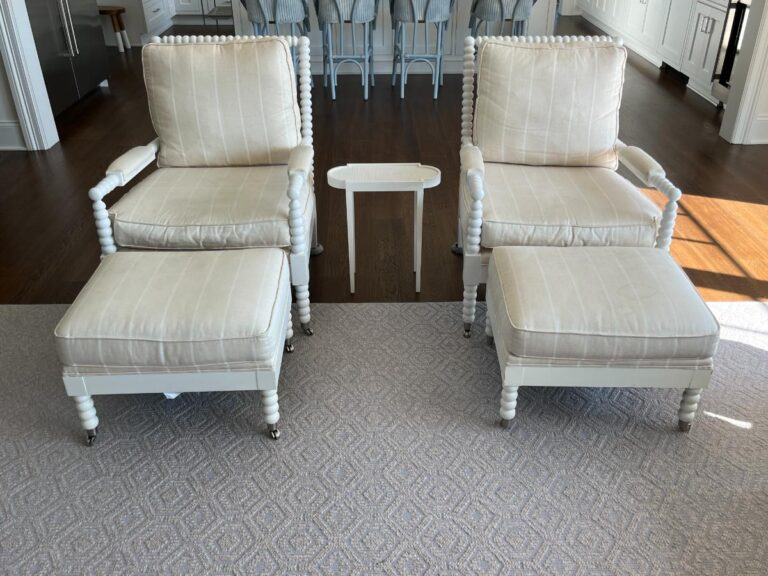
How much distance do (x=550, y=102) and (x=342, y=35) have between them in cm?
333

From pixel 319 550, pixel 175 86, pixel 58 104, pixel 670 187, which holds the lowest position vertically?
pixel 319 550

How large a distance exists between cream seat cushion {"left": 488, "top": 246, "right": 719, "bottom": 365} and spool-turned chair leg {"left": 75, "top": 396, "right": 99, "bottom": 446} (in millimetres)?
1206

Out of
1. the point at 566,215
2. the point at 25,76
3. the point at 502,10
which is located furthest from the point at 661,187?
the point at 25,76

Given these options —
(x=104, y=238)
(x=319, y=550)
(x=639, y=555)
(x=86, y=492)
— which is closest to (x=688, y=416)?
(x=639, y=555)

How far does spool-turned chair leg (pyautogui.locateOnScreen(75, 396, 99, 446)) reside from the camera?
191cm

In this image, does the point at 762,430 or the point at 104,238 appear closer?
the point at 762,430

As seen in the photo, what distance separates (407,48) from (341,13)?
1.01m

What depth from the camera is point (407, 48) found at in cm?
579

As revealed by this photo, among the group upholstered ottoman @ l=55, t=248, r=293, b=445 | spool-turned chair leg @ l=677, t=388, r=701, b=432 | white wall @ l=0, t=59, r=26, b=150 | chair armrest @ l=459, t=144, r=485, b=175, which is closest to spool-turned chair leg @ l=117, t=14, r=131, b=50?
white wall @ l=0, t=59, r=26, b=150

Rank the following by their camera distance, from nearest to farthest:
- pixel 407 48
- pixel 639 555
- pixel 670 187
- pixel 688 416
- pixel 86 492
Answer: pixel 639 555, pixel 86 492, pixel 688 416, pixel 670 187, pixel 407 48

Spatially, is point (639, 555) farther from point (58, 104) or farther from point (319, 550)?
point (58, 104)

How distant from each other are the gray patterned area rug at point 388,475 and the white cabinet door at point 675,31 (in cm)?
382

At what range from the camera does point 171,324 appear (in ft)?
5.94

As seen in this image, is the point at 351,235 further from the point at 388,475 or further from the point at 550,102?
the point at 388,475
